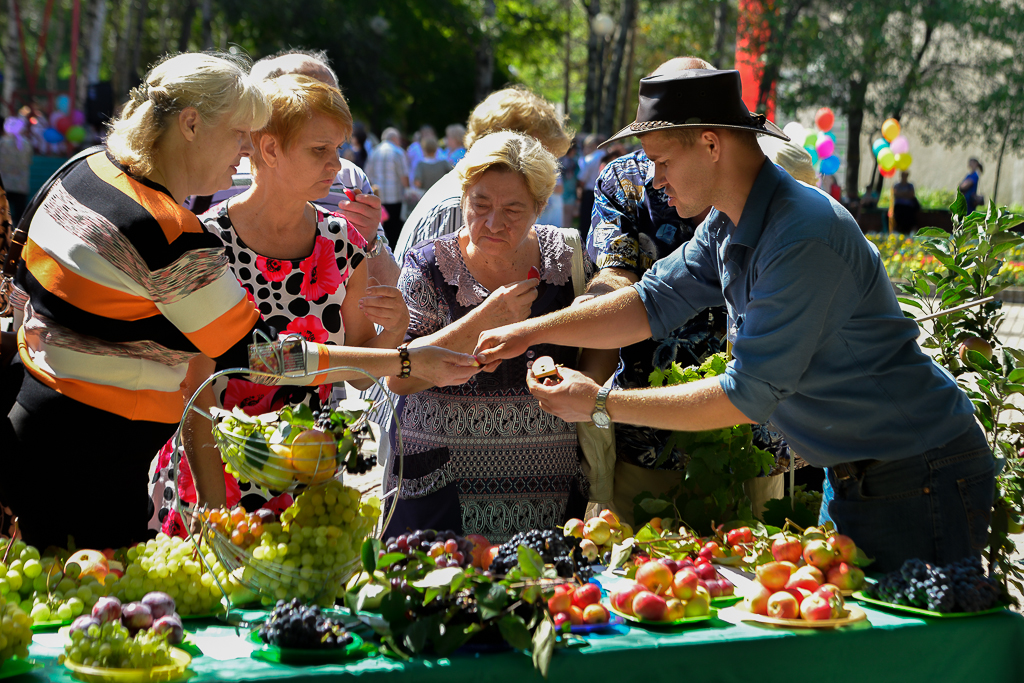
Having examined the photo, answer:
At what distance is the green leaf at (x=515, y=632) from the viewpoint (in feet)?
5.16

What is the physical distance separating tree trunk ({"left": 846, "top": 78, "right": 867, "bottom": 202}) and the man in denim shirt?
19107mm

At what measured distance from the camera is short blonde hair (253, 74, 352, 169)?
2.48 metres

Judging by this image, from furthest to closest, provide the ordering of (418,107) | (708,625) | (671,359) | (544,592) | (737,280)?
(418,107) → (671,359) → (737,280) → (708,625) → (544,592)

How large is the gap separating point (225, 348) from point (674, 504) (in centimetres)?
128

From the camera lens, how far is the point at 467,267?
9.13ft

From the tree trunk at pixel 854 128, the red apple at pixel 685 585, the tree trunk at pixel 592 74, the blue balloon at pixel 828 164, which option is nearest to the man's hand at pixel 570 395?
the red apple at pixel 685 585

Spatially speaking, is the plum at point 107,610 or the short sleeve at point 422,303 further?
the short sleeve at point 422,303

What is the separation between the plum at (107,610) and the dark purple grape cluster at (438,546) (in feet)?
1.71

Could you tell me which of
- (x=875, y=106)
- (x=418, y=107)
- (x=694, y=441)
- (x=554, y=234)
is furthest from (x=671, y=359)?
(x=418, y=107)

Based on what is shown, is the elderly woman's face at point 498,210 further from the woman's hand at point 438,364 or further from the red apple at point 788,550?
the red apple at point 788,550

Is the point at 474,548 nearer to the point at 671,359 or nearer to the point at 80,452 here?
the point at 80,452

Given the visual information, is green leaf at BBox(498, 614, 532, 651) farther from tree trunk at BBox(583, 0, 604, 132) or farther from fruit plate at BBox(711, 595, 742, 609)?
tree trunk at BBox(583, 0, 604, 132)

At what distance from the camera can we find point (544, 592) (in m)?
1.66

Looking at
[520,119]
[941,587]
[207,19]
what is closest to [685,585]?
[941,587]
